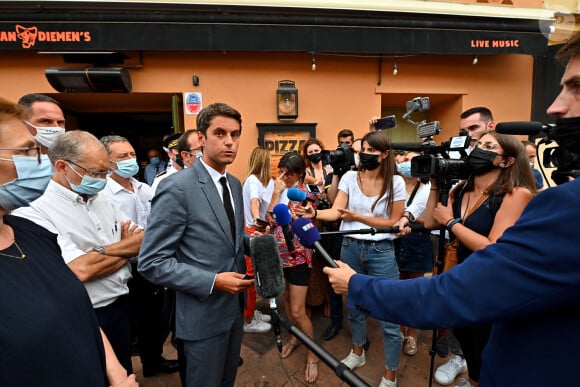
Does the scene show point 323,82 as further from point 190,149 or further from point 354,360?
point 354,360

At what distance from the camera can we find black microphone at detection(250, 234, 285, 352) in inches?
56.9

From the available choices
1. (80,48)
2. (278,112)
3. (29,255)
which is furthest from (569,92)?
(80,48)

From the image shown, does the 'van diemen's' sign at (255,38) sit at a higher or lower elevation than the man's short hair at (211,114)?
higher

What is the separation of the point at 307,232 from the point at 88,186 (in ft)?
4.67

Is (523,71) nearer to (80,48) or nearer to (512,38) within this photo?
(512,38)

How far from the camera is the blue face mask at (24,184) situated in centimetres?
107

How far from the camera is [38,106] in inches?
99.5

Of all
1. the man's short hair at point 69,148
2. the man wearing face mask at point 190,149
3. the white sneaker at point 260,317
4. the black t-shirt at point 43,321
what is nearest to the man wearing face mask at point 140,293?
the man wearing face mask at point 190,149

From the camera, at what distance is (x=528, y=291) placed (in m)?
0.79

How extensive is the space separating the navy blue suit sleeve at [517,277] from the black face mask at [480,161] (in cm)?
127

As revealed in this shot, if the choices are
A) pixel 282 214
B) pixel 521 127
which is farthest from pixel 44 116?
pixel 521 127

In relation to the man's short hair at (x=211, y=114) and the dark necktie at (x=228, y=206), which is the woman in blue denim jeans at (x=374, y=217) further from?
the man's short hair at (x=211, y=114)

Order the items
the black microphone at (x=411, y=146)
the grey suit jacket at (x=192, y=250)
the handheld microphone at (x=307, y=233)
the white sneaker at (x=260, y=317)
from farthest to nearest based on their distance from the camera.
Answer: the white sneaker at (x=260, y=317) < the black microphone at (x=411, y=146) < the grey suit jacket at (x=192, y=250) < the handheld microphone at (x=307, y=233)

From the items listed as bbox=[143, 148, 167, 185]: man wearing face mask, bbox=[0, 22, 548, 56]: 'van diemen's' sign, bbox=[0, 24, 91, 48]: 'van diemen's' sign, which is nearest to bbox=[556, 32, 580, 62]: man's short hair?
bbox=[0, 22, 548, 56]: 'van diemen's' sign
